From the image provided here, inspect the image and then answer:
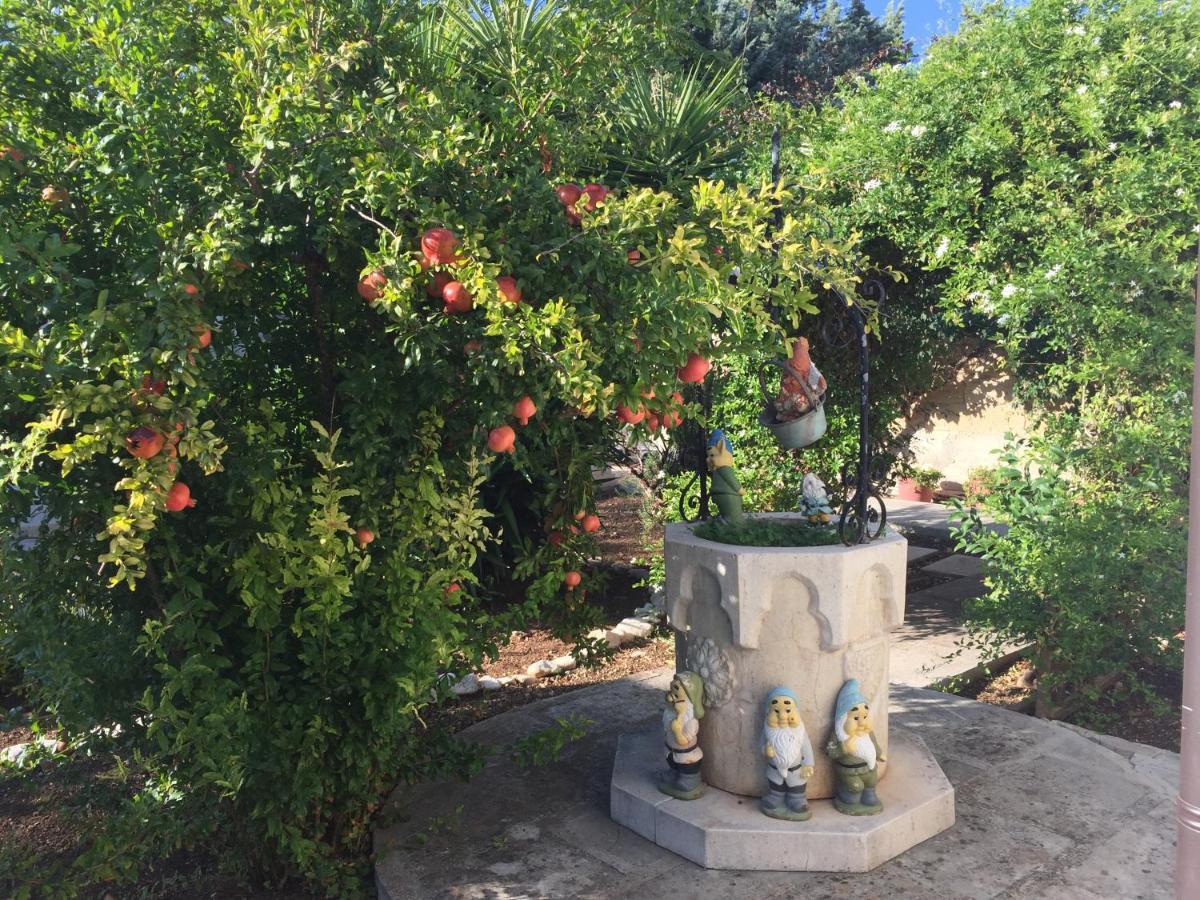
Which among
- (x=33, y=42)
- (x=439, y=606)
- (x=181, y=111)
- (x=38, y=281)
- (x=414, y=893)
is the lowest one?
(x=414, y=893)

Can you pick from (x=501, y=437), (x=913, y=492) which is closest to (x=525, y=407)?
(x=501, y=437)

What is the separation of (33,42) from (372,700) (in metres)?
2.19

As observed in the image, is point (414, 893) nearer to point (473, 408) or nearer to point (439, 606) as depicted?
point (439, 606)

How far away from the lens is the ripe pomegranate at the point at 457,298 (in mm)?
2326

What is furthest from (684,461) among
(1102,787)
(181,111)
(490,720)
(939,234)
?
(181,111)

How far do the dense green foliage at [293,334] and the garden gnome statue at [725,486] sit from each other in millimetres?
913

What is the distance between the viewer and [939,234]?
554 centimetres

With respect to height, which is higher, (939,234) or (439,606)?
(939,234)

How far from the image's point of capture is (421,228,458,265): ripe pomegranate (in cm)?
234

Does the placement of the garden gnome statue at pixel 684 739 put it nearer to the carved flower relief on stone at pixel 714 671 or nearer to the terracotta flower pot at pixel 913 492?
the carved flower relief on stone at pixel 714 671

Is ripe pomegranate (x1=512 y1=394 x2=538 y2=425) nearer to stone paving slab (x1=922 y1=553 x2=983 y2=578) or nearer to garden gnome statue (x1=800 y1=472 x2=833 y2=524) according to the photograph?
garden gnome statue (x1=800 y1=472 x2=833 y2=524)

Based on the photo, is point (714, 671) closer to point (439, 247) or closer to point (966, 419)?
point (439, 247)

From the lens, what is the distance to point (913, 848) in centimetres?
330

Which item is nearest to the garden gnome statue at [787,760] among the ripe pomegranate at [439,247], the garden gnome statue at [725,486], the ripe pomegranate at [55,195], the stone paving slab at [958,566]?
the garden gnome statue at [725,486]
